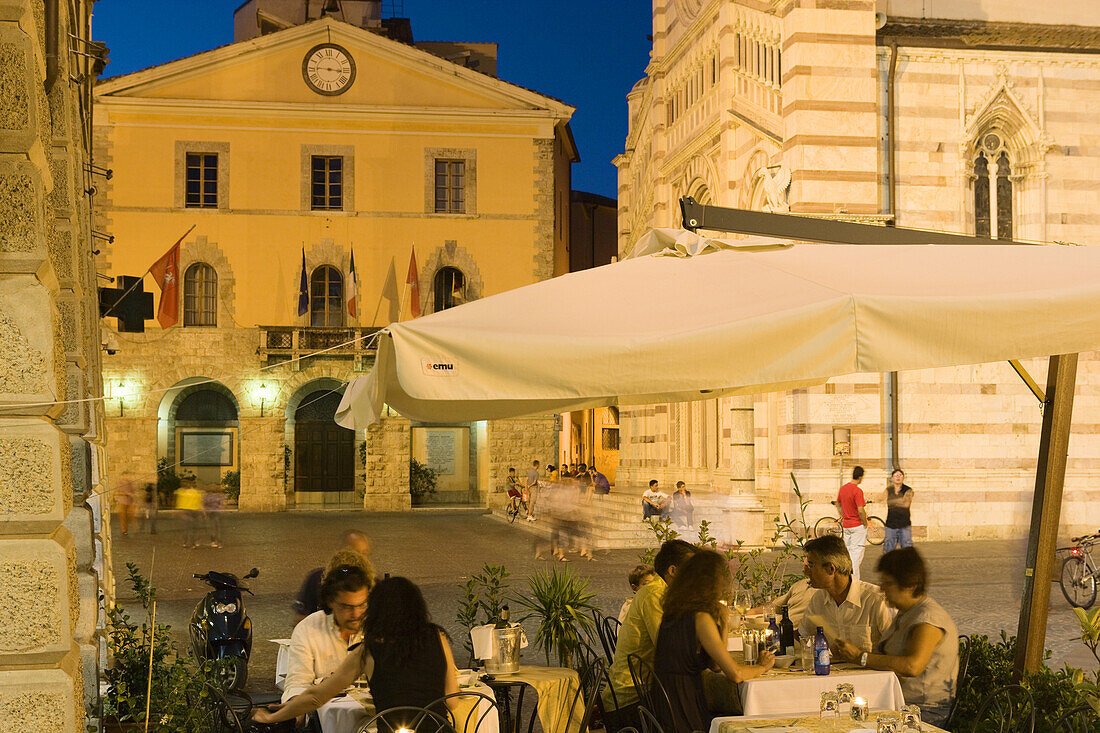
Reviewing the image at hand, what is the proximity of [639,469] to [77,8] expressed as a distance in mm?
20135

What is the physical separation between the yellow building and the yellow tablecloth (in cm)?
2453

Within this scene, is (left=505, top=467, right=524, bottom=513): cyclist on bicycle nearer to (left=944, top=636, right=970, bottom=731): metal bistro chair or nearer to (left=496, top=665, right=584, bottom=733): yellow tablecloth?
(left=944, top=636, right=970, bottom=731): metal bistro chair

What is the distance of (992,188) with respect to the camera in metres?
18.9

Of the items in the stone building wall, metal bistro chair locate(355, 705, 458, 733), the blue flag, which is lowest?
metal bistro chair locate(355, 705, 458, 733)

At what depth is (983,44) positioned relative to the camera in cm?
1866

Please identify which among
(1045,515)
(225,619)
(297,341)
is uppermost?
(297,341)

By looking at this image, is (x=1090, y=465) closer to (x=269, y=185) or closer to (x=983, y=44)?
(x=983, y=44)

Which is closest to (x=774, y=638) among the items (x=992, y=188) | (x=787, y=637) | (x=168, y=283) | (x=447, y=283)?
(x=787, y=637)

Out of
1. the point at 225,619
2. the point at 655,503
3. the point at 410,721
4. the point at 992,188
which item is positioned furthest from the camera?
the point at 655,503

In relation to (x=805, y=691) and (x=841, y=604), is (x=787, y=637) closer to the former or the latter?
(x=841, y=604)

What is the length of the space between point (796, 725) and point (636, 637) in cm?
157

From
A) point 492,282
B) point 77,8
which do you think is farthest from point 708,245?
point 492,282

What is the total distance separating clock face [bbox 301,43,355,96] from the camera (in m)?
31.4

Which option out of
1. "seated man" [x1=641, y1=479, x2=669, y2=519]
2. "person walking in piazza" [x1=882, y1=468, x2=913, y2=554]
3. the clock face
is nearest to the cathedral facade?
"seated man" [x1=641, y1=479, x2=669, y2=519]
